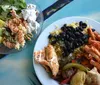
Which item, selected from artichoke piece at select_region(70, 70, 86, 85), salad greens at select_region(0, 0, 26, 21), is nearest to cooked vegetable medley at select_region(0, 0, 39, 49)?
salad greens at select_region(0, 0, 26, 21)

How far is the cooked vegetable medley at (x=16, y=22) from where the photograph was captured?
4.10 ft

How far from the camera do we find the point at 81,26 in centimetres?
131

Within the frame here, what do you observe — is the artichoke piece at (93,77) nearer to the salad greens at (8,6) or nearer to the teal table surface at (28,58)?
the teal table surface at (28,58)

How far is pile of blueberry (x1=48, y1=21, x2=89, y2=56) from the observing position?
4.12 ft

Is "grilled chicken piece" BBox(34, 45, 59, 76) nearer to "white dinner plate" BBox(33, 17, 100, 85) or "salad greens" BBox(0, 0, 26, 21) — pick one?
"white dinner plate" BBox(33, 17, 100, 85)

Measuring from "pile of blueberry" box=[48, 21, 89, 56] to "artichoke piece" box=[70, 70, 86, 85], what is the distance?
112mm

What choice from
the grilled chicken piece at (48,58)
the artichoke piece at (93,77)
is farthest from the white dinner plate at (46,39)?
the artichoke piece at (93,77)

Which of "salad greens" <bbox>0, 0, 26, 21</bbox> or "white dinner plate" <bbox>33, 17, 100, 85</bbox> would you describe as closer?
"white dinner plate" <bbox>33, 17, 100, 85</bbox>

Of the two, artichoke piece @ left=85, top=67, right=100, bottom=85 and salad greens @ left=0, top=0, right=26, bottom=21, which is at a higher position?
salad greens @ left=0, top=0, right=26, bottom=21

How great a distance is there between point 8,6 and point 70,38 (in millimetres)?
320

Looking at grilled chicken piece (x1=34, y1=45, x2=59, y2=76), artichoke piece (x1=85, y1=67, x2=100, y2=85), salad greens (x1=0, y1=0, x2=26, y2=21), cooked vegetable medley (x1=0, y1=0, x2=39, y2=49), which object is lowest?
artichoke piece (x1=85, y1=67, x2=100, y2=85)

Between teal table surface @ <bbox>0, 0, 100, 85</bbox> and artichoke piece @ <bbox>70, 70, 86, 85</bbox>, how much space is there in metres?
0.15

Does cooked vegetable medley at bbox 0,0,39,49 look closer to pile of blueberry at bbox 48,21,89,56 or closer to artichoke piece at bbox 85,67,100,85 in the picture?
pile of blueberry at bbox 48,21,89,56

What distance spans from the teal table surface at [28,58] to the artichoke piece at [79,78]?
6.1 inches
